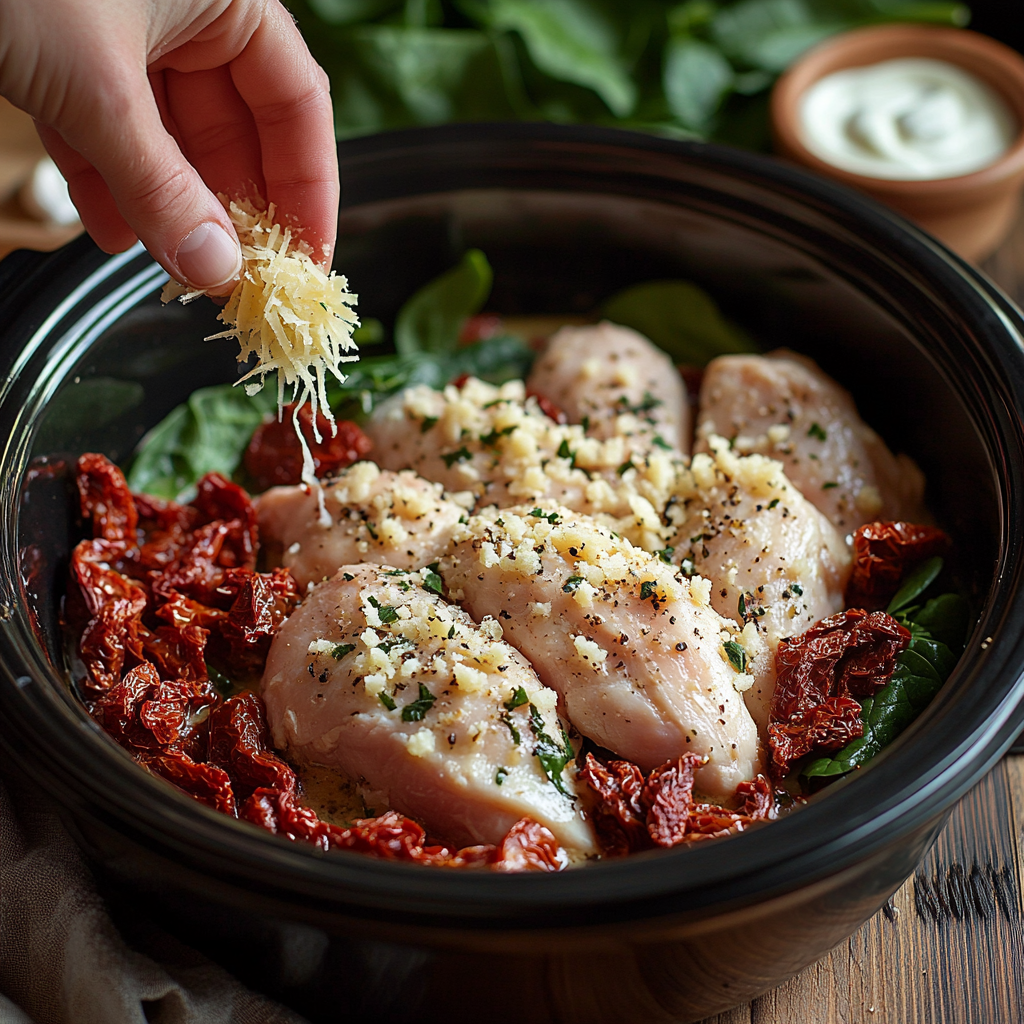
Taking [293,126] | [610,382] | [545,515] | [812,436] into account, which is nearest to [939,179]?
[812,436]

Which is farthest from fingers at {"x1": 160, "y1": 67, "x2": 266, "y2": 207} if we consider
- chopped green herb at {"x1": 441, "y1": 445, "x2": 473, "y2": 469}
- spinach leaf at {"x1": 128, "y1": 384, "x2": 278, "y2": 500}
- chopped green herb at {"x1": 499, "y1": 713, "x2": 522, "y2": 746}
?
chopped green herb at {"x1": 499, "y1": 713, "x2": 522, "y2": 746}

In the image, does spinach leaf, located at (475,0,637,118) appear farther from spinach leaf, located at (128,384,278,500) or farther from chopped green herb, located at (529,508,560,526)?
chopped green herb, located at (529,508,560,526)

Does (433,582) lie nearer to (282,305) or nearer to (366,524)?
(366,524)

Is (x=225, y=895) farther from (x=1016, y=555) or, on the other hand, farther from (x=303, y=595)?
(x=1016, y=555)

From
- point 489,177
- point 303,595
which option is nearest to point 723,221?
point 489,177

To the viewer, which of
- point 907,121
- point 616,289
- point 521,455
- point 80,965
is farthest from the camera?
point 907,121

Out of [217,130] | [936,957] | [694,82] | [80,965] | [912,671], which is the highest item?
[217,130]
